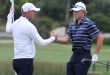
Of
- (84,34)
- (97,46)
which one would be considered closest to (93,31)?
(84,34)

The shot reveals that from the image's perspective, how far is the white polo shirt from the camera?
10.4 m

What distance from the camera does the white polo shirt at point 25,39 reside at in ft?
34.1

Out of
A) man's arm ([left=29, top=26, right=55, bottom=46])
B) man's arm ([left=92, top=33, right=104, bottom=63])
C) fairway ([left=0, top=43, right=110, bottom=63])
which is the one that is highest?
man's arm ([left=29, top=26, right=55, bottom=46])

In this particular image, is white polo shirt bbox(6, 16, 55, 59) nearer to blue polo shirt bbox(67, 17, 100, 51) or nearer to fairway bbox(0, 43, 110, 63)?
blue polo shirt bbox(67, 17, 100, 51)

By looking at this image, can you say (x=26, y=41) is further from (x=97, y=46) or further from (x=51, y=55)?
(x=51, y=55)

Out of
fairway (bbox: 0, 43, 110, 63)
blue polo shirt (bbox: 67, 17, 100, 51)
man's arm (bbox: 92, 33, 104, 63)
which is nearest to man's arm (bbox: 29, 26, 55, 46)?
blue polo shirt (bbox: 67, 17, 100, 51)

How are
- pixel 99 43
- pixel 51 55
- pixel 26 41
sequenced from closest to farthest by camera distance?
pixel 26 41
pixel 99 43
pixel 51 55

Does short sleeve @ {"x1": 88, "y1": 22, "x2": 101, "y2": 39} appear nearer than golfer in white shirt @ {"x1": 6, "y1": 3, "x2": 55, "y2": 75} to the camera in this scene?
No

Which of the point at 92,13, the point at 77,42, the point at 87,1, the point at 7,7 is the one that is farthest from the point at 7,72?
the point at 87,1

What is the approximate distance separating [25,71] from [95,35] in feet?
5.35

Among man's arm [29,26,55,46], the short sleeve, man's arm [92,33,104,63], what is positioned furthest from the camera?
the short sleeve

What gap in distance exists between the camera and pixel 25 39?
34.4ft

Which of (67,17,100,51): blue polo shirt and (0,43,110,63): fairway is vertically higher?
(67,17,100,51): blue polo shirt

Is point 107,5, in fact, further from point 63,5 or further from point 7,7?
point 7,7
